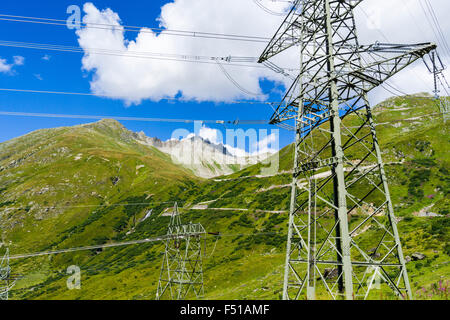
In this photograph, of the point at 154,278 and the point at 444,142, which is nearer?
the point at 154,278

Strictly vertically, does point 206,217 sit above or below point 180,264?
above

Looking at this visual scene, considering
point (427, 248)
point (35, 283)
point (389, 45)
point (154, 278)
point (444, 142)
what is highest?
point (444, 142)

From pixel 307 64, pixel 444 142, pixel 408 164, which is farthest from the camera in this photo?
pixel 444 142

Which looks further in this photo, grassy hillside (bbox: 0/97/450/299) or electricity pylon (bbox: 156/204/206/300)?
grassy hillside (bbox: 0/97/450/299)

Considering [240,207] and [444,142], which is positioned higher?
[444,142]

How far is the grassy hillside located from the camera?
42.1m

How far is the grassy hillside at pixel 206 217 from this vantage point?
138ft

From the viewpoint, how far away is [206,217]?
8969 cm

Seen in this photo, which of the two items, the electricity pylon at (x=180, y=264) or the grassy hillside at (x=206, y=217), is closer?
the electricity pylon at (x=180, y=264)
